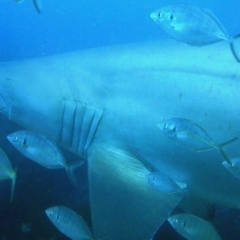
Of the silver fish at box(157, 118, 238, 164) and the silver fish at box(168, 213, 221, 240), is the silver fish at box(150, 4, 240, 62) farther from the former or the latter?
the silver fish at box(168, 213, 221, 240)

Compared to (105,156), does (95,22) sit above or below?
below

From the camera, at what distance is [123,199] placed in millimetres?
2465

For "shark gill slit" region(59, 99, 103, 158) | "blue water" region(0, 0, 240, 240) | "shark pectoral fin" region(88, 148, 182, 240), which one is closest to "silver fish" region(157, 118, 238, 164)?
"shark pectoral fin" region(88, 148, 182, 240)

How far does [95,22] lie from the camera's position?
13.4 meters

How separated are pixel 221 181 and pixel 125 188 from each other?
2.41ft

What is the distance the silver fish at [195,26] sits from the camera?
171 cm

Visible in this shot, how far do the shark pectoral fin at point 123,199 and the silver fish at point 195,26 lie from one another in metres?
1.19

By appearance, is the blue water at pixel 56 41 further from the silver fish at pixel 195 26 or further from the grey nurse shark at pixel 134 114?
the silver fish at pixel 195 26

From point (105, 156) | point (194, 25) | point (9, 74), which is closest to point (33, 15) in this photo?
point (9, 74)

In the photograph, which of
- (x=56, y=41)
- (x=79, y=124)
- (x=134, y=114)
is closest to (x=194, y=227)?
(x=134, y=114)

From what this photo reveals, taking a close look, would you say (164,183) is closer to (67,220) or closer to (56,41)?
(67,220)

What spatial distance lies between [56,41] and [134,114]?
11198mm

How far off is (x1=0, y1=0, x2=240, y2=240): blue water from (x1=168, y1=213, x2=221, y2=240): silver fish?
3.50 ft

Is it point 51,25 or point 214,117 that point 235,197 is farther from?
point 51,25
